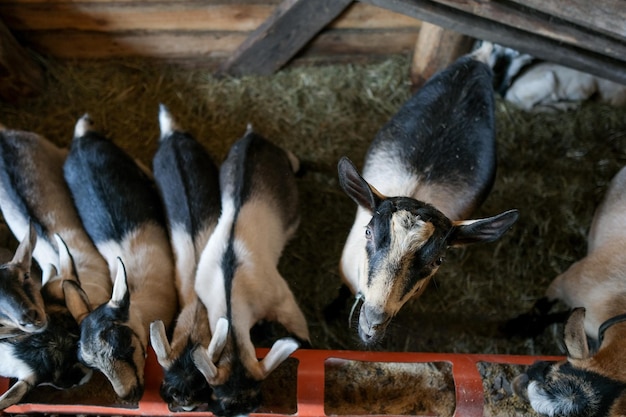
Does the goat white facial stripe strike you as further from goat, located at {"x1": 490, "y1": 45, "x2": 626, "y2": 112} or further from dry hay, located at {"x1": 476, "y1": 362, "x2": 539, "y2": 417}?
goat, located at {"x1": 490, "y1": 45, "x2": 626, "y2": 112}

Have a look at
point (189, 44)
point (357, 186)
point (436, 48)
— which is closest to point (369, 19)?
point (436, 48)

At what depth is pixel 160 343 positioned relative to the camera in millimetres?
2842

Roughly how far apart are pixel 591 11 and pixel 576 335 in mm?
2027

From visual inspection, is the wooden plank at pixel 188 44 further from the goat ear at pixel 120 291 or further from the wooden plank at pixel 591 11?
the goat ear at pixel 120 291

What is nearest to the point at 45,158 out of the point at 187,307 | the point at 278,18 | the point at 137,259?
the point at 137,259

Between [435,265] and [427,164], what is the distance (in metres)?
0.97

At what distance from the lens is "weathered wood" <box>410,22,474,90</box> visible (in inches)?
169

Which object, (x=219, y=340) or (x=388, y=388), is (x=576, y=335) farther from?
(x=219, y=340)

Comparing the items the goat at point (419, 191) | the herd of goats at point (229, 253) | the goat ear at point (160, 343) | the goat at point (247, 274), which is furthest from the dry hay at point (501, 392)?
the goat ear at point (160, 343)

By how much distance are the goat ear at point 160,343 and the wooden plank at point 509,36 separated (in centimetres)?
249

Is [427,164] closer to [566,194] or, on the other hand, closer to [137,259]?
[566,194]

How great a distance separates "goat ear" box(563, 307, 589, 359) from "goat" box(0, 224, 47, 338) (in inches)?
113

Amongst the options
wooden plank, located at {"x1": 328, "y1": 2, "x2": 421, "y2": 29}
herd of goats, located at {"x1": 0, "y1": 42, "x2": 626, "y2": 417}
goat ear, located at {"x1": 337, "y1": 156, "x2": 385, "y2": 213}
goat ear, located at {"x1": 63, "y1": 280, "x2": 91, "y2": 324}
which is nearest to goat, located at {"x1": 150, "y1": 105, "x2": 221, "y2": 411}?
herd of goats, located at {"x1": 0, "y1": 42, "x2": 626, "y2": 417}

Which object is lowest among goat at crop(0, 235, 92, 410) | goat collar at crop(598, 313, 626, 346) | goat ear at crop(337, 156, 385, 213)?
goat at crop(0, 235, 92, 410)
